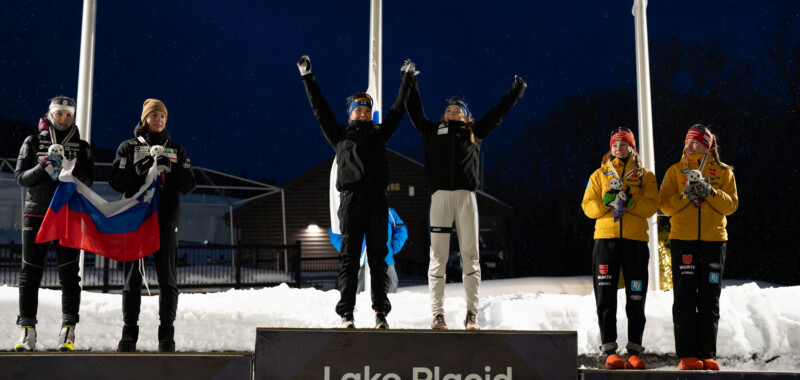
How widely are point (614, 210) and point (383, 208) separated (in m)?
1.64

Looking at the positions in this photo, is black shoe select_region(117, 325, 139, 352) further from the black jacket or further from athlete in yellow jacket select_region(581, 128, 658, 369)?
athlete in yellow jacket select_region(581, 128, 658, 369)

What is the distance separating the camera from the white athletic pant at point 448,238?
15.1 ft

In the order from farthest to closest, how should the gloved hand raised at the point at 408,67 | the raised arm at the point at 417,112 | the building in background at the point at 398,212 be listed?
1. the building in background at the point at 398,212
2. the raised arm at the point at 417,112
3. the gloved hand raised at the point at 408,67

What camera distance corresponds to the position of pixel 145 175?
4.54 metres

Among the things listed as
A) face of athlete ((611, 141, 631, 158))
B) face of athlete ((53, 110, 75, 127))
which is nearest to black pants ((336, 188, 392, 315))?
face of athlete ((611, 141, 631, 158))

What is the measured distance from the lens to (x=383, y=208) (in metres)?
Result: 4.46

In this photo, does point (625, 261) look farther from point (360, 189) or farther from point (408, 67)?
point (408, 67)

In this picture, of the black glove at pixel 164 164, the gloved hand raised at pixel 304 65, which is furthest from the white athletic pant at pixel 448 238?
the black glove at pixel 164 164

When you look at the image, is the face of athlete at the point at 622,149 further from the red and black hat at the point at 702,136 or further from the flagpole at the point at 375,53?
the flagpole at the point at 375,53

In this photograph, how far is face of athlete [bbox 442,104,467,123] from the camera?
4.86 metres

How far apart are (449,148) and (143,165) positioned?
2.29 meters

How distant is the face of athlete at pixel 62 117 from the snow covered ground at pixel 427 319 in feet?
6.12

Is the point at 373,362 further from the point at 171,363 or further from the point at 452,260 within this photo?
the point at 452,260

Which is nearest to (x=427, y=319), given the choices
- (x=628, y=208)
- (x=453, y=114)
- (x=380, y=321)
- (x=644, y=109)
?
(x=380, y=321)
